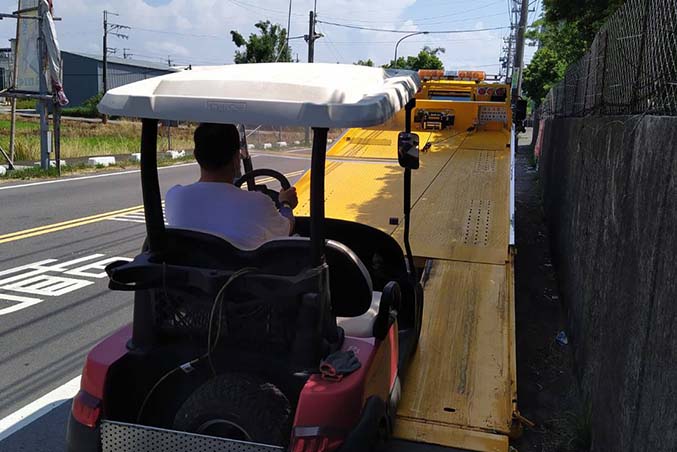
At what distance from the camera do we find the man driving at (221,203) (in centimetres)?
268

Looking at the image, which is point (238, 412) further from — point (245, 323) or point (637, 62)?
point (637, 62)

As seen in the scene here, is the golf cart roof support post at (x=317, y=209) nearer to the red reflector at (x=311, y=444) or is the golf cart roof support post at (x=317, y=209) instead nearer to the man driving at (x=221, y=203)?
the man driving at (x=221, y=203)

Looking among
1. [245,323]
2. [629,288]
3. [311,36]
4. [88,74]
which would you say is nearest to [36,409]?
[245,323]

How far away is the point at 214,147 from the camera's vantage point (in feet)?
9.05

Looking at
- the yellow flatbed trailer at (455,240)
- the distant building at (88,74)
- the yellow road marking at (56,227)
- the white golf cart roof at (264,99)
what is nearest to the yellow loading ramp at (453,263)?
the yellow flatbed trailer at (455,240)

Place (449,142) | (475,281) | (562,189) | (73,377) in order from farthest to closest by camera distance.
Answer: (449,142), (562,189), (475,281), (73,377)

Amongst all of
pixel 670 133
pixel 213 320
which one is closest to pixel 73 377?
pixel 213 320

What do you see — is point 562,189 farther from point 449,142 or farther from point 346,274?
point 346,274

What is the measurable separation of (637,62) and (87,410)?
413 centimetres

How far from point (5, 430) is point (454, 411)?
2666 millimetres

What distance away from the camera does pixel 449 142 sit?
913 cm

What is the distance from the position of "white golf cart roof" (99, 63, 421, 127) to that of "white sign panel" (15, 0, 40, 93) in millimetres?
13786

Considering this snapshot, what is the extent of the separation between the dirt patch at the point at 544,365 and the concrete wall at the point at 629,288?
23 cm

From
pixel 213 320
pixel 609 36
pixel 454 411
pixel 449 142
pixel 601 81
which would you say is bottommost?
pixel 454 411
